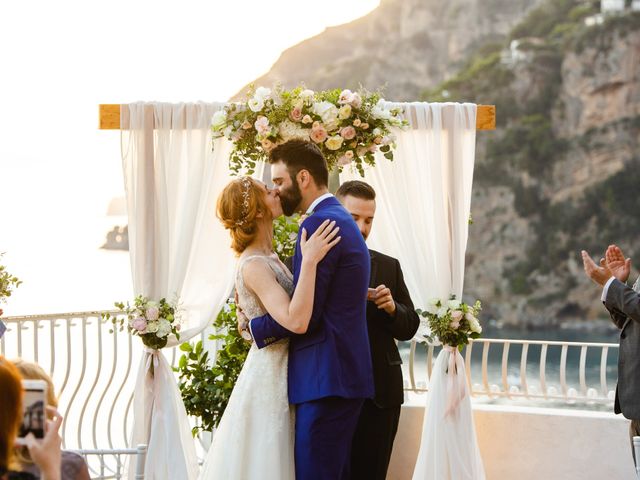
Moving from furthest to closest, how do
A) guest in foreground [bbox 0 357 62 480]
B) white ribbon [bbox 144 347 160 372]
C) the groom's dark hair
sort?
white ribbon [bbox 144 347 160 372] → the groom's dark hair → guest in foreground [bbox 0 357 62 480]

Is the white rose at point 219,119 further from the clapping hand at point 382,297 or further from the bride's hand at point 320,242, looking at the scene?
the bride's hand at point 320,242

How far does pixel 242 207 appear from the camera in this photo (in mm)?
2859

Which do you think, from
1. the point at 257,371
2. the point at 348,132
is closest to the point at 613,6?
the point at 348,132

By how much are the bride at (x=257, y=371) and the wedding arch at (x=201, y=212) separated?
1208mm

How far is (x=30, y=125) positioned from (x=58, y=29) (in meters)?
5.68

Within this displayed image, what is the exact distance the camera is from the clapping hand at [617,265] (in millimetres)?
3195

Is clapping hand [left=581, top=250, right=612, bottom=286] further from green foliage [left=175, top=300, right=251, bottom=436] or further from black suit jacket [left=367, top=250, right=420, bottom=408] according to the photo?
green foliage [left=175, top=300, right=251, bottom=436]

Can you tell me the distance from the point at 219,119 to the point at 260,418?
4.88 feet

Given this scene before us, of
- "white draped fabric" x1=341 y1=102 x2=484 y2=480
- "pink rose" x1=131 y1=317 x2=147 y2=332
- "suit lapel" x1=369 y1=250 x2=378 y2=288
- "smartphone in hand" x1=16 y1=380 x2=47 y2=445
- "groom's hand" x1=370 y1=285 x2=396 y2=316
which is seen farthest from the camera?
"white draped fabric" x1=341 y1=102 x2=484 y2=480

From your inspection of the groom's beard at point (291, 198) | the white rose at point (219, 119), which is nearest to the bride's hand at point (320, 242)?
the groom's beard at point (291, 198)

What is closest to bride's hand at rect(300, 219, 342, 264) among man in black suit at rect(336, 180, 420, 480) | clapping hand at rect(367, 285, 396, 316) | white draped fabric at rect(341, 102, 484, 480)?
clapping hand at rect(367, 285, 396, 316)

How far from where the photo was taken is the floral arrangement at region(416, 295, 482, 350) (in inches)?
161

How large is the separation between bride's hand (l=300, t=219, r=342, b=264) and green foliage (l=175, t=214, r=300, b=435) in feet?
4.66

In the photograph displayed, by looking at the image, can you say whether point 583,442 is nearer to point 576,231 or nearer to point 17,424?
point 17,424
